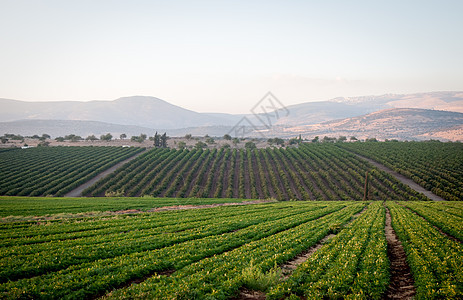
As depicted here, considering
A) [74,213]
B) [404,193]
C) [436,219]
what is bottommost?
[404,193]

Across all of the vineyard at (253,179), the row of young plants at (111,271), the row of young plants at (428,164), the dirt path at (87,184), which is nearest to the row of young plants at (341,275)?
the row of young plants at (111,271)

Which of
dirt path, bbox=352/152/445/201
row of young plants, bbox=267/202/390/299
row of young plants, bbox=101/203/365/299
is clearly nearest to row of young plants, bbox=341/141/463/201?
dirt path, bbox=352/152/445/201

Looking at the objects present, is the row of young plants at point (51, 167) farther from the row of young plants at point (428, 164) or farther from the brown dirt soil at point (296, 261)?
the row of young plants at point (428, 164)

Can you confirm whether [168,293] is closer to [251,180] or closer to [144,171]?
[251,180]

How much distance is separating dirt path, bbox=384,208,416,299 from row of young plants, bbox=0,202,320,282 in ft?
34.8

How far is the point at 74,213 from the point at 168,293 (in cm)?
2414

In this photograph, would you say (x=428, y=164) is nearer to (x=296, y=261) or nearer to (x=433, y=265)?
(x=433, y=265)

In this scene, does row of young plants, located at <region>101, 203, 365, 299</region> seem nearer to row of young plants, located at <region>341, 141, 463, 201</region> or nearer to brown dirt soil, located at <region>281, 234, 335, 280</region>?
brown dirt soil, located at <region>281, 234, 335, 280</region>

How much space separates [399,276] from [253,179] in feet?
180

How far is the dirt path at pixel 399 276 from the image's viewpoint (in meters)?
9.50

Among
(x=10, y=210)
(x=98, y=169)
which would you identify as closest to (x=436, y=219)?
(x=10, y=210)

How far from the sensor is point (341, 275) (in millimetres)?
9711

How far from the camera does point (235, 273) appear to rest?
1006cm

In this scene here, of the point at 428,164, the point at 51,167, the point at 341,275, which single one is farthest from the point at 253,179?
the point at 51,167
